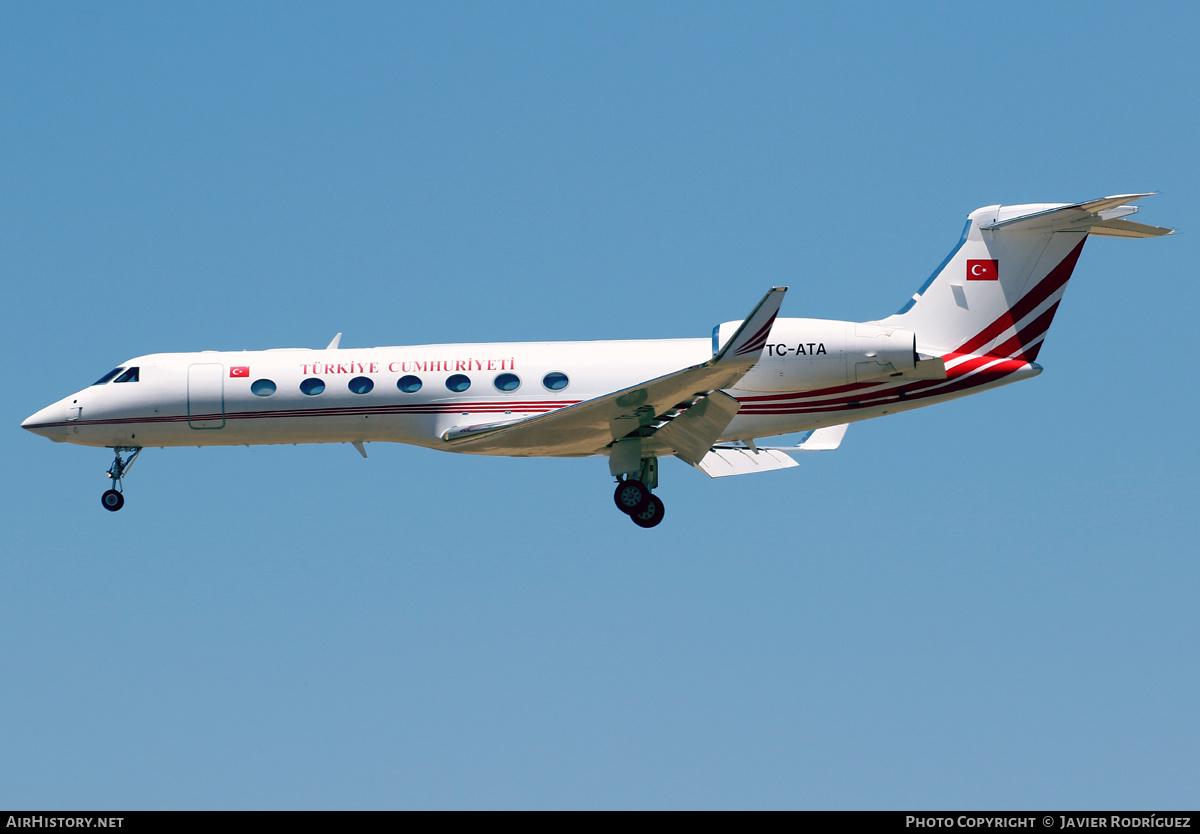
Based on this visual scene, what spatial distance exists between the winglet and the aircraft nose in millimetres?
12920

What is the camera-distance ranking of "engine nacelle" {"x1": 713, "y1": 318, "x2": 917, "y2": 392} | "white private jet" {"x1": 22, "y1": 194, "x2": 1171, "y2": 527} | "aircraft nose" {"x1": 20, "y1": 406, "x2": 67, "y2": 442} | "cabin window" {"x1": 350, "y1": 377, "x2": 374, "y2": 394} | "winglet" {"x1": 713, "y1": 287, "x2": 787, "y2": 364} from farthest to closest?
"aircraft nose" {"x1": 20, "y1": 406, "x2": 67, "y2": 442} < "cabin window" {"x1": 350, "y1": 377, "x2": 374, "y2": 394} < "white private jet" {"x1": 22, "y1": 194, "x2": 1171, "y2": 527} < "engine nacelle" {"x1": 713, "y1": 318, "x2": 917, "y2": 392} < "winglet" {"x1": 713, "y1": 287, "x2": 787, "y2": 364}

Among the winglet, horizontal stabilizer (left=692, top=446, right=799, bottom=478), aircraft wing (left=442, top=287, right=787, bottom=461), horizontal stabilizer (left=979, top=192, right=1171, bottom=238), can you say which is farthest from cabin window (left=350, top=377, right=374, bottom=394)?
horizontal stabilizer (left=979, top=192, right=1171, bottom=238)

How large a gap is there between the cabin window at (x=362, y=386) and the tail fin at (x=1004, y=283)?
9.43m

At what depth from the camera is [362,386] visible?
24312 millimetres

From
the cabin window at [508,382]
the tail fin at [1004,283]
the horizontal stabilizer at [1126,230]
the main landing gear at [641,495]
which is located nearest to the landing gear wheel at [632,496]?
the main landing gear at [641,495]

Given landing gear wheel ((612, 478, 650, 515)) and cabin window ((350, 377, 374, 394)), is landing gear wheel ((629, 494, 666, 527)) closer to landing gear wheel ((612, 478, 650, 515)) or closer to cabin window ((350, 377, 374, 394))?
landing gear wheel ((612, 478, 650, 515))

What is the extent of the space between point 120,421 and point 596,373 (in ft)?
28.8

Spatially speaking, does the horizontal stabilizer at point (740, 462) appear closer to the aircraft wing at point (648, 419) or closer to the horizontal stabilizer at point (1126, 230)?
the aircraft wing at point (648, 419)

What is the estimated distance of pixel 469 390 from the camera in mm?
24125

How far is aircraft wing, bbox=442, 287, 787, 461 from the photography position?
20266 millimetres

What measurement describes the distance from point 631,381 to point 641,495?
1.95 m
